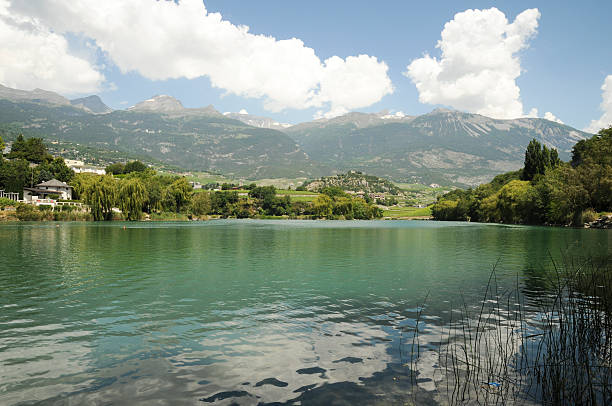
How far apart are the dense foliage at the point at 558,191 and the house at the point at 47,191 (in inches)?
4720

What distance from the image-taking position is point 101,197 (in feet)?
281

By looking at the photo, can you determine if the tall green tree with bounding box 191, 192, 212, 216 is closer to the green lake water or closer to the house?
the house

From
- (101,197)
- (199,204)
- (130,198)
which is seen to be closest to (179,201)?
(199,204)

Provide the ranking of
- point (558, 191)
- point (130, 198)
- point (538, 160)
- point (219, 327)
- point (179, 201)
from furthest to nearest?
point (538, 160), point (179, 201), point (130, 198), point (558, 191), point (219, 327)

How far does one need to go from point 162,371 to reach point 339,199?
168044 mm

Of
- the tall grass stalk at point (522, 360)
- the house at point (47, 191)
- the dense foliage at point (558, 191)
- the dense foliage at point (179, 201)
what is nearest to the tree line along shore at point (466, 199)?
the dense foliage at point (558, 191)

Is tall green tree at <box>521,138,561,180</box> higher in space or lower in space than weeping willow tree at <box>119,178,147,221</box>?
higher

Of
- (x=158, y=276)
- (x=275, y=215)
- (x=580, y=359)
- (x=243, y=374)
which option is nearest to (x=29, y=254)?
(x=158, y=276)

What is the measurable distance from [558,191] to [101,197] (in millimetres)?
94808

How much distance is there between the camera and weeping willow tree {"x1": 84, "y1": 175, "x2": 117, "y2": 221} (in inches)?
3364

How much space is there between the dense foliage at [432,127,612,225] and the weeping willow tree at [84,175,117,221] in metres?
93.1

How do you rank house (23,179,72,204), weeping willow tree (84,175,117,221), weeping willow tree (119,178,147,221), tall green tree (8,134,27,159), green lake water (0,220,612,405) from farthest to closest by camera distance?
1. tall green tree (8,134,27,159)
2. house (23,179,72,204)
3. weeping willow tree (119,178,147,221)
4. weeping willow tree (84,175,117,221)
5. green lake water (0,220,612,405)

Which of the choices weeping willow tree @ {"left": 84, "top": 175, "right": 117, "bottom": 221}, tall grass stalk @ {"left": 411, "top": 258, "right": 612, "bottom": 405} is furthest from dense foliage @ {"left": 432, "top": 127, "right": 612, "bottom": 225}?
weeping willow tree @ {"left": 84, "top": 175, "right": 117, "bottom": 221}

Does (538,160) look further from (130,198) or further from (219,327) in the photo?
(219,327)
